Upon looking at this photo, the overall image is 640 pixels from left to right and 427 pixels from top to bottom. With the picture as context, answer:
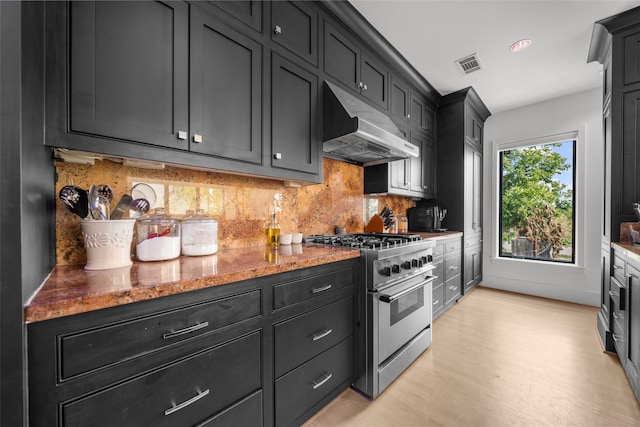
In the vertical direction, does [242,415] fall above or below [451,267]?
below

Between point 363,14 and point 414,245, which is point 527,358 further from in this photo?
point 363,14

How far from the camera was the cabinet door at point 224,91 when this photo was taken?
4.18 ft

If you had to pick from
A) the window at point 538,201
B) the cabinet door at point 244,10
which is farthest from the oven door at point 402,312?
the window at point 538,201

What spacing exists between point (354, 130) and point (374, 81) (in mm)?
1034

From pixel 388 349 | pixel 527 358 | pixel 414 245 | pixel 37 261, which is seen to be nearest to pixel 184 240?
pixel 37 261

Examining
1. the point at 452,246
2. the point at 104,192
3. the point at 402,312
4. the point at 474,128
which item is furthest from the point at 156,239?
the point at 474,128

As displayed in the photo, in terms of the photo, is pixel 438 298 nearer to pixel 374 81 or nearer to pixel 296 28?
pixel 374 81

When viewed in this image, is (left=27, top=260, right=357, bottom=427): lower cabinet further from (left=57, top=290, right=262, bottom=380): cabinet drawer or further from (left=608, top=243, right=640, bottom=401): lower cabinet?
(left=608, top=243, right=640, bottom=401): lower cabinet

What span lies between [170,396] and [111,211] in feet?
3.10

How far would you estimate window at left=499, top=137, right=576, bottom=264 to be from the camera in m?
3.65

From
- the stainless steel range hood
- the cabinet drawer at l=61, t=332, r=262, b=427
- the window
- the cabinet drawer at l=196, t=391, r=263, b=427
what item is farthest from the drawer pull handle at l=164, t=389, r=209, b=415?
the window

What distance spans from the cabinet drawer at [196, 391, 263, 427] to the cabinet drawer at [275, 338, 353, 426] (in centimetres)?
11

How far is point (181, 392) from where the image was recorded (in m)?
0.91

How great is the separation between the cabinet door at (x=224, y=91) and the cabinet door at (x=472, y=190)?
315cm
